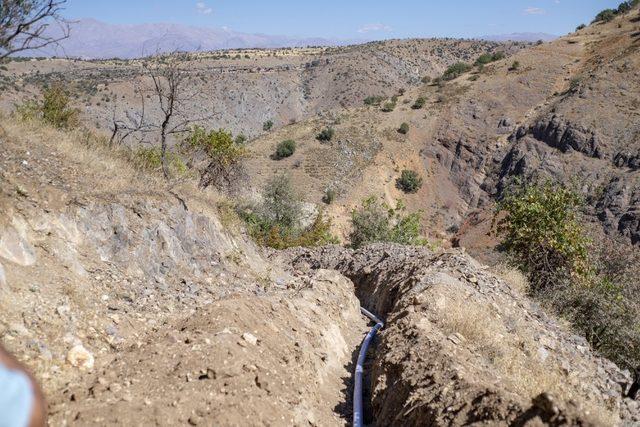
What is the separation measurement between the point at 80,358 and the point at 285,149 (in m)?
38.9

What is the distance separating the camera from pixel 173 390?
5.56m

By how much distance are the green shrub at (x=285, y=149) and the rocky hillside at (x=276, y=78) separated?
2694cm

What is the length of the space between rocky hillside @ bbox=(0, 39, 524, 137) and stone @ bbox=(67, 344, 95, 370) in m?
62.6

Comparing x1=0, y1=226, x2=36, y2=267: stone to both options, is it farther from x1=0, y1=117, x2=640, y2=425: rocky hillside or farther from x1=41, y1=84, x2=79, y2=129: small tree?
x1=41, y1=84, x2=79, y2=129: small tree

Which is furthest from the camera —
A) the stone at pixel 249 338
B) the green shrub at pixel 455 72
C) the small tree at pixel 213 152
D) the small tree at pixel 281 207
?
the green shrub at pixel 455 72

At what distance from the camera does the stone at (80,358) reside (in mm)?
5758

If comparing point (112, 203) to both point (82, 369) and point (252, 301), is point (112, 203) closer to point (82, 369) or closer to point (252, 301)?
point (252, 301)

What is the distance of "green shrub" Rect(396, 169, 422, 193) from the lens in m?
43.6

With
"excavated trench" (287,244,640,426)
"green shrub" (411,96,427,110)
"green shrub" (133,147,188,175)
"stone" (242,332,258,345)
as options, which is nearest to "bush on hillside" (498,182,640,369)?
"excavated trench" (287,244,640,426)

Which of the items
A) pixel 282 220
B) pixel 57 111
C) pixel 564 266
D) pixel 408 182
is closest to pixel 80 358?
pixel 57 111

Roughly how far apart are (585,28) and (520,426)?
68.7 meters

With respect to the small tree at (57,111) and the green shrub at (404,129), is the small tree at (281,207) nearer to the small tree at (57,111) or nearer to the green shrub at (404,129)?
the small tree at (57,111)

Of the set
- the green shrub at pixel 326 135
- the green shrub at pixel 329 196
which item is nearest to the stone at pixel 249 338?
the green shrub at pixel 329 196

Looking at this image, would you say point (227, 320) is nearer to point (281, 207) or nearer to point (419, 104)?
point (281, 207)
